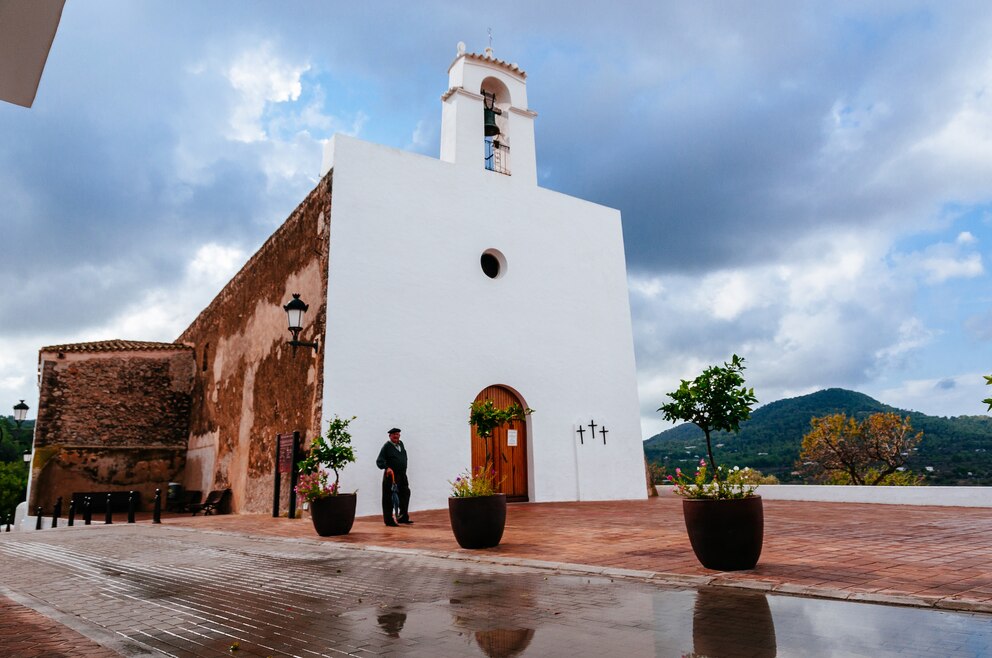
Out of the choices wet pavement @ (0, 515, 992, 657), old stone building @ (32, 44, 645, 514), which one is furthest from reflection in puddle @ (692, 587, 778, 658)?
old stone building @ (32, 44, 645, 514)

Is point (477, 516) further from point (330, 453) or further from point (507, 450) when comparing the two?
point (507, 450)

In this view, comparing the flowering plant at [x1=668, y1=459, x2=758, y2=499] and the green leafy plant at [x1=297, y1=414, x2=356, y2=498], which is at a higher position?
the green leafy plant at [x1=297, y1=414, x2=356, y2=498]

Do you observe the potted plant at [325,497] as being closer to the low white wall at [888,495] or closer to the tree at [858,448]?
the low white wall at [888,495]

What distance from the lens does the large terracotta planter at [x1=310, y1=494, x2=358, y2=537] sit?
341 inches

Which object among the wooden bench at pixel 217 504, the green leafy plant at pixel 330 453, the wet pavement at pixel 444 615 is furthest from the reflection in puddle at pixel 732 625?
the wooden bench at pixel 217 504

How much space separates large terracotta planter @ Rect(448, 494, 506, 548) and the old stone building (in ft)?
14.9

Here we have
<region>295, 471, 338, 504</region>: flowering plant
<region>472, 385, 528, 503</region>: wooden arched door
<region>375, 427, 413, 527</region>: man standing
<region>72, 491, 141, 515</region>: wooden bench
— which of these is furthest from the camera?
<region>72, 491, 141, 515</region>: wooden bench

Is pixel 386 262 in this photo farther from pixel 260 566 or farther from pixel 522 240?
pixel 260 566

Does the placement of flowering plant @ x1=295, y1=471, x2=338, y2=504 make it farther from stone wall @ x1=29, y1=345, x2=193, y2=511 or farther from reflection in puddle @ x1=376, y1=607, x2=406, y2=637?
stone wall @ x1=29, y1=345, x2=193, y2=511

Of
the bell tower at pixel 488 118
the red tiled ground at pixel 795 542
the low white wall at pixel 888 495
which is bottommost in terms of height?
the red tiled ground at pixel 795 542

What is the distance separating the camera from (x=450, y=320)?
12.8 m

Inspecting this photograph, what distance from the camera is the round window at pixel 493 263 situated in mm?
13922

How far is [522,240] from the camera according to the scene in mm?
14328

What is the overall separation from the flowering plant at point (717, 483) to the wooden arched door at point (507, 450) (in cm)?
766
